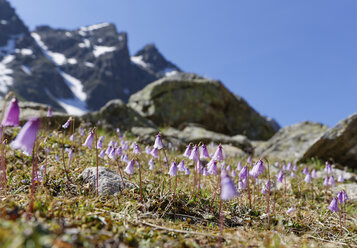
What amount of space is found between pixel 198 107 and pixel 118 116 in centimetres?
644

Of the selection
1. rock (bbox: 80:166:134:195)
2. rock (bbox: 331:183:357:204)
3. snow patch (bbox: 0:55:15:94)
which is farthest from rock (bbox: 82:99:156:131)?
snow patch (bbox: 0:55:15:94)

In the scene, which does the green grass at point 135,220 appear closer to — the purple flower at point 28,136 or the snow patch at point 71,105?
the purple flower at point 28,136

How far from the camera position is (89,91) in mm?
172750

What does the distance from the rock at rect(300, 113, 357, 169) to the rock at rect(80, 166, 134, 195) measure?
791cm

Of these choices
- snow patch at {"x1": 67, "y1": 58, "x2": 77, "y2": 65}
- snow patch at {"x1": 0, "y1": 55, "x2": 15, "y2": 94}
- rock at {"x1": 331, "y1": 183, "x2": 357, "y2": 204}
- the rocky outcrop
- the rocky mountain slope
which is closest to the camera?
rock at {"x1": 331, "y1": 183, "x2": 357, "y2": 204}

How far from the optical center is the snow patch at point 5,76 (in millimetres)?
127812

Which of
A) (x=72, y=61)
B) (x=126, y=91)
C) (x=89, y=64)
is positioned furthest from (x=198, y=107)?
(x=72, y=61)

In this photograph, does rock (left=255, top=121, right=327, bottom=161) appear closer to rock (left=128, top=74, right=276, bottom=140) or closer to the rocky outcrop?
the rocky outcrop

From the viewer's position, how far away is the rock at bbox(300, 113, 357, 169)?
878 centimetres

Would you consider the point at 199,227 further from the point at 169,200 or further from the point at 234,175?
the point at 234,175

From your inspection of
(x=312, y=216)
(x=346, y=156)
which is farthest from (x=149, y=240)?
(x=346, y=156)

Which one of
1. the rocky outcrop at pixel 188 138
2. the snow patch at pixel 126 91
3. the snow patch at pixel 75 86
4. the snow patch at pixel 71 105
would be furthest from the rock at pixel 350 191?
the snow patch at pixel 126 91

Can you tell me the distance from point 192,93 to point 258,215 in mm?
13706

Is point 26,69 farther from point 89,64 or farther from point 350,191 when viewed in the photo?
point 350,191
